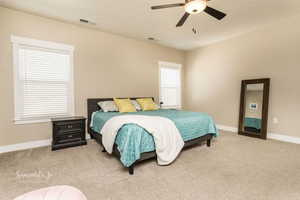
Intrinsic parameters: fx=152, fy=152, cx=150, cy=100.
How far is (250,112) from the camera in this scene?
410cm

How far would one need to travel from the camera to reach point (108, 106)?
3.68m

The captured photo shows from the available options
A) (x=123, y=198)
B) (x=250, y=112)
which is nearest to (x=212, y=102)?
(x=250, y=112)

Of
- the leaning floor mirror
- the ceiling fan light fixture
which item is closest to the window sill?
the ceiling fan light fixture

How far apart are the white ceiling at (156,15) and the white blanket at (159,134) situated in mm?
2115

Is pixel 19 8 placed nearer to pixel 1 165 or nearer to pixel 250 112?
pixel 1 165

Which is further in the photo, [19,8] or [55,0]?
[19,8]

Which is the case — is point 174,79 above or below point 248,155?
above

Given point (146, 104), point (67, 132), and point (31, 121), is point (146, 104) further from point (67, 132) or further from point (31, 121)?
point (31, 121)

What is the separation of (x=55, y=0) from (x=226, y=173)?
3.95 metres

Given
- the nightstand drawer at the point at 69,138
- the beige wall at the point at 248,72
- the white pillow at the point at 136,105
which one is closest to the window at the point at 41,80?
the nightstand drawer at the point at 69,138

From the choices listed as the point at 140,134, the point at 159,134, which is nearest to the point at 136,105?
the point at 159,134

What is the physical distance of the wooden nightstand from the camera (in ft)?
9.98

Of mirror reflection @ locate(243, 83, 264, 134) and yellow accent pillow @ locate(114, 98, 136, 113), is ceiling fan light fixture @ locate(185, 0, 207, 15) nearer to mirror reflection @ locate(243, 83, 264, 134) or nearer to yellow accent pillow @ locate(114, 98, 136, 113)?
yellow accent pillow @ locate(114, 98, 136, 113)

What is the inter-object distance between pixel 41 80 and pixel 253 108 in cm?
515
